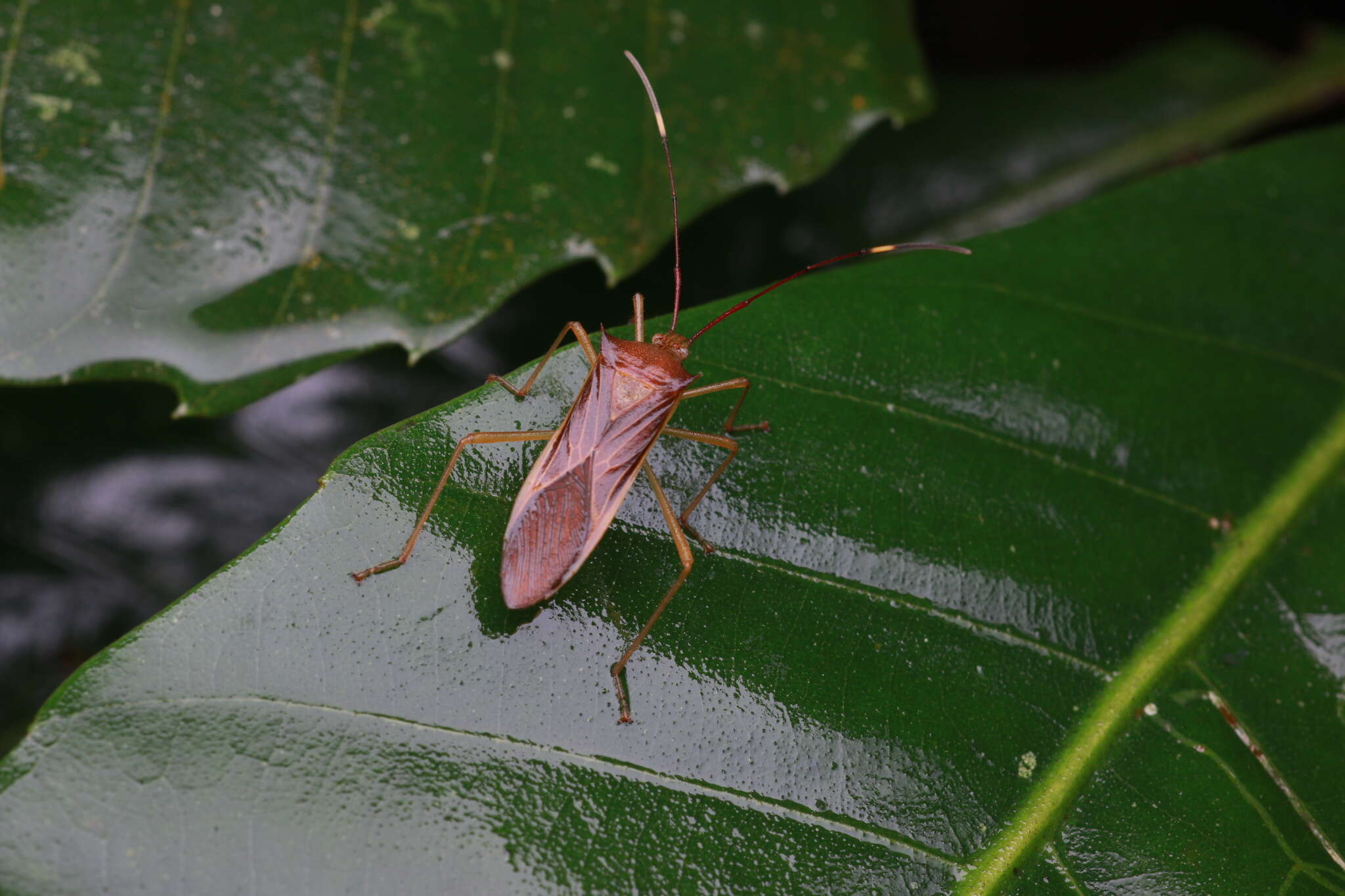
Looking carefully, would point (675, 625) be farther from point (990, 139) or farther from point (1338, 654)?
point (990, 139)

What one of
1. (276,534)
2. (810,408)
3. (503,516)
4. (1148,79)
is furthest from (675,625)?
(1148,79)

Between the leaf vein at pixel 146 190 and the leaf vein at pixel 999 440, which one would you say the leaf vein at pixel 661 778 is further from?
the leaf vein at pixel 146 190

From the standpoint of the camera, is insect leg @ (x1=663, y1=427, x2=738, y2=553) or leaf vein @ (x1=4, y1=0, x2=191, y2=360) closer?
insect leg @ (x1=663, y1=427, x2=738, y2=553)

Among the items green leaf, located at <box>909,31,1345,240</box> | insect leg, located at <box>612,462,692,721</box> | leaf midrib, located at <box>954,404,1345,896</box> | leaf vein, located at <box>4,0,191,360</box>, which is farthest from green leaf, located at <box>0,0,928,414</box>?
leaf midrib, located at <box>954,404,1345,896</box>

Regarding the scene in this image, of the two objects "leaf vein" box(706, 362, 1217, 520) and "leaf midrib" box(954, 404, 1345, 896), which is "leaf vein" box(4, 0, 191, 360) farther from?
"leaf midrib" box(954, 404, 1345, 896)

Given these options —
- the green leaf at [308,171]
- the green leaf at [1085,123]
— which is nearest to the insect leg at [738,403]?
the green leaf at [308,171]
